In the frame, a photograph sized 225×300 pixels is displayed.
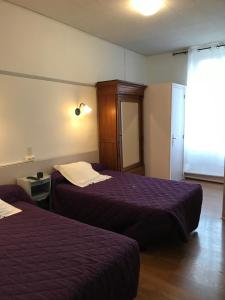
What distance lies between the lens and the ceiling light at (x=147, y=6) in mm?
2811

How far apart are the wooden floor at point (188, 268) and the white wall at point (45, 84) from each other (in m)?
1.93

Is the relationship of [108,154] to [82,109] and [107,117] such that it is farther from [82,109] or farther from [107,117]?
[82,109]

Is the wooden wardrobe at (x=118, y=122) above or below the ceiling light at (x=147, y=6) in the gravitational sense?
below

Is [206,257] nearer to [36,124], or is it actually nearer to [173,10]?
[36,124]

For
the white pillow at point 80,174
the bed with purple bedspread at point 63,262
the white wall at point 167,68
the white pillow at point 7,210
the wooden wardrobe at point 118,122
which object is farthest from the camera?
the white wall at point 167,68

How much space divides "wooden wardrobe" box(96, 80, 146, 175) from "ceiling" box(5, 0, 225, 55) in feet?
2.59

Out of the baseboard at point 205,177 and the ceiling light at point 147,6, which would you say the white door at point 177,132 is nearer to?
the baseboard at point 205,177

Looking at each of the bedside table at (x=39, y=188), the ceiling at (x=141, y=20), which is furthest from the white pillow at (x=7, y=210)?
the ceiling at (x=141, y=20)

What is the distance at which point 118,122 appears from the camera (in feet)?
13.0

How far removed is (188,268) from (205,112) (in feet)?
10.6

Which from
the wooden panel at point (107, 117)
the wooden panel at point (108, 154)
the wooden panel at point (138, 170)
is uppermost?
the wooden panel at point (107, 117)

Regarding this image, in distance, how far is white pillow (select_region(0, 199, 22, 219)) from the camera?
226 cm

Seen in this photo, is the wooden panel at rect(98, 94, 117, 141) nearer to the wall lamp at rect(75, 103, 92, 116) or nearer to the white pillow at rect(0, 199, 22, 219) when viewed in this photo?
the wall lamp at rect(75, 103, 92, 116)

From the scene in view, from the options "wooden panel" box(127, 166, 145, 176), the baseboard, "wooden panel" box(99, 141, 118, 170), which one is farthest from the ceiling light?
the baseboard
